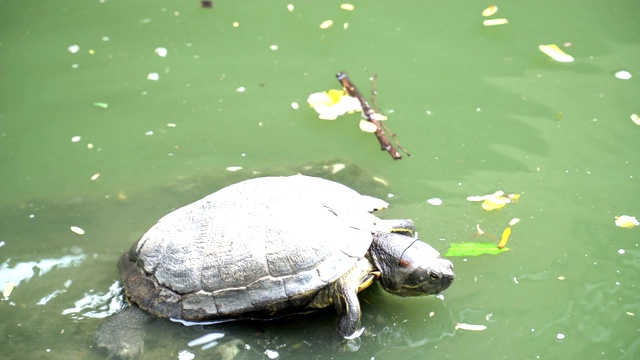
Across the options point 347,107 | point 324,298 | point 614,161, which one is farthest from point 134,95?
point 614,161

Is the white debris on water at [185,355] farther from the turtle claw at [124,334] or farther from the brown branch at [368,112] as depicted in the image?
the brown branch at [368,112]

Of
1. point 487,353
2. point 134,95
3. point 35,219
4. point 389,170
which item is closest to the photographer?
point 487,353

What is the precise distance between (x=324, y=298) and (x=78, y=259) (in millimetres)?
1761

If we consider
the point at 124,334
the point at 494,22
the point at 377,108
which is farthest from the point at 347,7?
the point at 124,334

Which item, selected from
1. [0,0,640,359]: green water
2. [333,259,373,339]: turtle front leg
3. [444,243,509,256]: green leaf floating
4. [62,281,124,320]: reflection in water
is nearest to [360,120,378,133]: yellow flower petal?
[0,0,640,359]: green water

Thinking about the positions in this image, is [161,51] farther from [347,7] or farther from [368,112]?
[368,112]

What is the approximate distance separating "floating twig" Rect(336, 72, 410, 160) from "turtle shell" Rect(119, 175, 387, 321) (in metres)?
1.33

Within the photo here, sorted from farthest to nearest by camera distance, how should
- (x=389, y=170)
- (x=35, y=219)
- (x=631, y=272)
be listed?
1. (x=389, y=170)
2. (x=35, y=219)
3. (x=631, y=272)

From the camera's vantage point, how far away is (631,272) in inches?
179

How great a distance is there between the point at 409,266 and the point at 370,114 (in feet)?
6.70

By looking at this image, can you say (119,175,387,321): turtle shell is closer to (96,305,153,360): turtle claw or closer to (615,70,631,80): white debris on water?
(96,305,153,360): turtle claw

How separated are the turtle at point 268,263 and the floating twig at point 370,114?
1.29 metres

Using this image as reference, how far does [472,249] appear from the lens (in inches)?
182

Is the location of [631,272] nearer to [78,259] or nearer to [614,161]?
[614,161]
